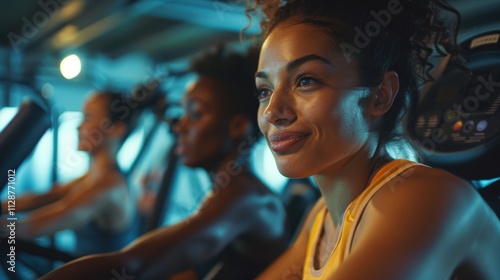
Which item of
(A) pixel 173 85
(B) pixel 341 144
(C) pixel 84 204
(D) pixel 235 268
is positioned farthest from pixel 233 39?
(B) pixel 341 144

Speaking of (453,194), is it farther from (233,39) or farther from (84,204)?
(233,39)

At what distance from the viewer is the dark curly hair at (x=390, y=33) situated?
104cm

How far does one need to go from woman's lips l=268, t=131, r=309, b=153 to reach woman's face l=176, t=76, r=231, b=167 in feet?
2.91

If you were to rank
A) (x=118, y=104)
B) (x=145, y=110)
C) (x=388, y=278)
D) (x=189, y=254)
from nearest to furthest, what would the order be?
1. (x=388, y=278)
2. (x=189, y=254)
3. (x=118, y=104)
4. (x=145, y=110)

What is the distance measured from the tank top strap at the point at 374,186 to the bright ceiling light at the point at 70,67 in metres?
2.60

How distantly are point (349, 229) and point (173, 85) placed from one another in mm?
2190

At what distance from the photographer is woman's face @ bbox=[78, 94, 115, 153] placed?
8.93ft

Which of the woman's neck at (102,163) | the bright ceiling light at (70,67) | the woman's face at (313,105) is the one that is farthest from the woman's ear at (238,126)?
the bright ceiling light at (70,67)

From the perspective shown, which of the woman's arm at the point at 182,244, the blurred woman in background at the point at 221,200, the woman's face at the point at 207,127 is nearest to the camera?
the woman's arm at the point at 182,244

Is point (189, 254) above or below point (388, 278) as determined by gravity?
below

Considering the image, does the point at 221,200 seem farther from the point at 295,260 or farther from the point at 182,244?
the point at 295,260

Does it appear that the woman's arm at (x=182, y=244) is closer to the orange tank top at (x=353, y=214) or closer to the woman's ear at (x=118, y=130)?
the orange tank top at (x=353, y=214)

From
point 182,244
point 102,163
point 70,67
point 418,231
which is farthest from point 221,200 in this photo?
point 70,67

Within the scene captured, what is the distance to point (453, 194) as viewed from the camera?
880 millimetres
